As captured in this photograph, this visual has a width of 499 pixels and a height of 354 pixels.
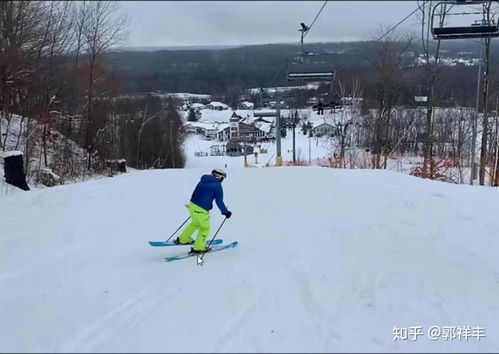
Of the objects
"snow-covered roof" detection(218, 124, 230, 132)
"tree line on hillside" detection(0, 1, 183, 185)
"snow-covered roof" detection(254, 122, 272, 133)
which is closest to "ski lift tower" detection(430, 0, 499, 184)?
"tree line on hillside" detection(0, 1, 183, 185)

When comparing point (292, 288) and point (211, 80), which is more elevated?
point (211, 80)

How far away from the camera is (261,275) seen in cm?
594

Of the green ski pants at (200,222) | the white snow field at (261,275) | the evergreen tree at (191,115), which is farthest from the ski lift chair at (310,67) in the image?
the evergreen tree at (191,115)

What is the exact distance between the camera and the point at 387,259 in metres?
6.66

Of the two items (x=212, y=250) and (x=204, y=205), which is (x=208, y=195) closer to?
(x=204, y=205)

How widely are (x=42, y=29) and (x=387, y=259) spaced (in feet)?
58.5

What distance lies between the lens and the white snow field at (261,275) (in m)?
4.36

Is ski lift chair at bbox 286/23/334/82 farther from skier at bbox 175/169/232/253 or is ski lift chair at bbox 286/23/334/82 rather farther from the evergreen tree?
the evergreen tree

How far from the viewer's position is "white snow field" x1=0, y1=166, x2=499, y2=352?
436cm

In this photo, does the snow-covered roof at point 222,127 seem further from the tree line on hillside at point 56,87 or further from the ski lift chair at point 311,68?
the ski lift chair at point 311,68

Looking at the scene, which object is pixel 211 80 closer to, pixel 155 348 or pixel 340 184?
pixel 340 184

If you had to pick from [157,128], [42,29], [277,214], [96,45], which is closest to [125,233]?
[277,214]

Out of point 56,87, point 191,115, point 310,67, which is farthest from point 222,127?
point 310,67

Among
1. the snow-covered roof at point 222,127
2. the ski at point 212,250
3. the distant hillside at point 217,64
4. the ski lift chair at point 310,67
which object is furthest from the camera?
the snow-covered roof at point 222,127
